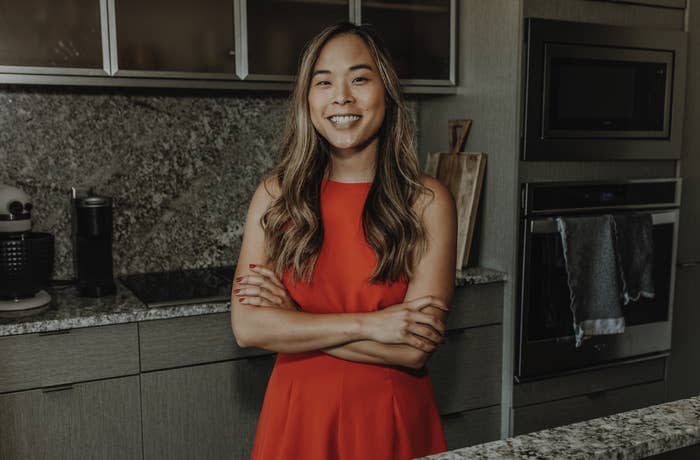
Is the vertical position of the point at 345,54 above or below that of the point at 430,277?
above

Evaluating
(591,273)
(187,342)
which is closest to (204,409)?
(187,342)

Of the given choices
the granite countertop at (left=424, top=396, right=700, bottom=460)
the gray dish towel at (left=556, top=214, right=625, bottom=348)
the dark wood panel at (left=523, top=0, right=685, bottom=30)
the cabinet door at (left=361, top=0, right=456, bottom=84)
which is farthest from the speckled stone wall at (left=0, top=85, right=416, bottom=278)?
the granite countertop at (left=424, top=396, right=700, bottom=460)

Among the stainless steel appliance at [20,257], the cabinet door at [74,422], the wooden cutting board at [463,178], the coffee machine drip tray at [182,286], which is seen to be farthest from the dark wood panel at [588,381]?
the stainless steel appliance at [20,257]

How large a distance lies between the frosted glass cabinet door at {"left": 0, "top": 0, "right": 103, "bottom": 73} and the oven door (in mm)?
1604

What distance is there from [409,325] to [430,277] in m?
0.14

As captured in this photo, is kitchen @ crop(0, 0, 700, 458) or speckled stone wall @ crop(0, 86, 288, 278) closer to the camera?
kitchen @ crop(0, 0, 700, 458)

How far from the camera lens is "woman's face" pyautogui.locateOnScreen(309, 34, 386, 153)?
1446 millimetres

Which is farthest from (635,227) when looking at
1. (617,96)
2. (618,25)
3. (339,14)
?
(339,14)

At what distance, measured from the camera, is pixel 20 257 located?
2.10 metres

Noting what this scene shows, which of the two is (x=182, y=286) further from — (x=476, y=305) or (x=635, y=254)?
(x=635, y=254)

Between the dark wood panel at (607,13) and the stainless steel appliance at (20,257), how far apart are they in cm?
180

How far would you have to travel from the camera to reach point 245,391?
7.50 feet

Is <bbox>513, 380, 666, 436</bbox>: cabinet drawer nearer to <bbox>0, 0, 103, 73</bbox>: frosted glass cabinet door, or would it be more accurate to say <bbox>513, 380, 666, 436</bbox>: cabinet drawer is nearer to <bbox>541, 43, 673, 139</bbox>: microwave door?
<bbox>541, 43, 673, 139</bbox>: microwave door

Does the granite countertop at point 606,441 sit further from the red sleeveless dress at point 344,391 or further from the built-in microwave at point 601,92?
the built-in microwave at point 601,92
